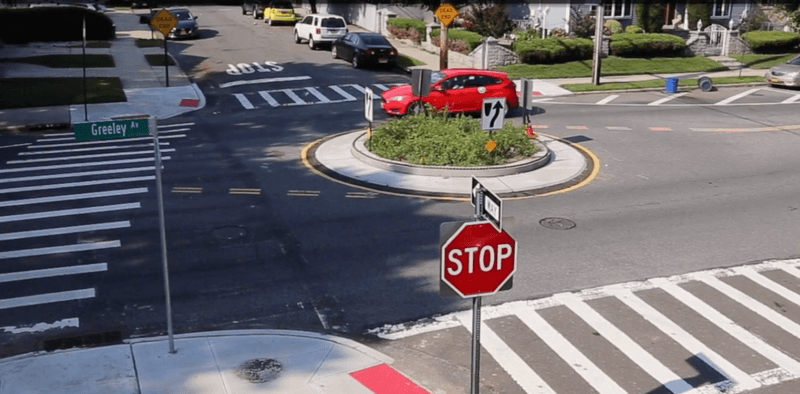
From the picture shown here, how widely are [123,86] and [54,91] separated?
9.21ft

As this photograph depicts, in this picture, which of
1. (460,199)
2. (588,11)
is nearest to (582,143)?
(460,199)

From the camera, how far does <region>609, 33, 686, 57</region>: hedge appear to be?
1635 inches

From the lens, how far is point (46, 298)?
1311 cm

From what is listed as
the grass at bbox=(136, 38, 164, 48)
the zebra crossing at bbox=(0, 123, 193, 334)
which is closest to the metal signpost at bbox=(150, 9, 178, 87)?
the zebra crossing at bbox=(0, 123, 193, 334)

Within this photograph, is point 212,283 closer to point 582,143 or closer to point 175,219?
point 175,219

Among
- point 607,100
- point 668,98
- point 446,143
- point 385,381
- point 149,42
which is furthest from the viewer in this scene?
point 149,42

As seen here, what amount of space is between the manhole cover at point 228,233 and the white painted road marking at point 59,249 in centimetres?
182

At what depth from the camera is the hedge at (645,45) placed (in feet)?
136

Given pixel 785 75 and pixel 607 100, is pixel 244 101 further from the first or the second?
pixel 785 75

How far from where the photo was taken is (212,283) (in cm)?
1378

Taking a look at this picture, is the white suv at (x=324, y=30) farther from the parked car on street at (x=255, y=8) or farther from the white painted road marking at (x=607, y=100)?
the parked car on street at (x=255, y=8)

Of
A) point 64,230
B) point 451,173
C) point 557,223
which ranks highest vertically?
point 451,173

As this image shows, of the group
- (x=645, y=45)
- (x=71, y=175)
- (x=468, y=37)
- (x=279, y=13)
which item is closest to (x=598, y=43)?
(x=468, y=37)

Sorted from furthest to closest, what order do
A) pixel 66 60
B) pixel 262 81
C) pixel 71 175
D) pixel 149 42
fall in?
pixel 149 42, pixel 66 60, pixel 262 81, pixel 71 175
